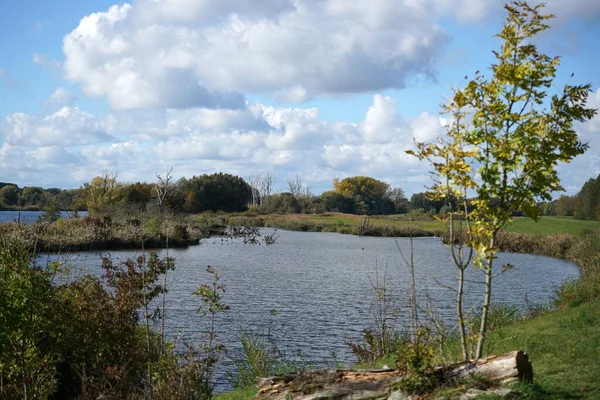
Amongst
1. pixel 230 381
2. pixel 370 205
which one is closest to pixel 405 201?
pixel 370 205

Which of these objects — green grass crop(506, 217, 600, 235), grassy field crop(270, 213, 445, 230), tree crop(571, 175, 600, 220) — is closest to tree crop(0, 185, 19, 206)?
grassy field crop(270, 213, 445, 230)

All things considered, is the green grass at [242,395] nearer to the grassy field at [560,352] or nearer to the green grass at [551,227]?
the grassy field at [560,352]

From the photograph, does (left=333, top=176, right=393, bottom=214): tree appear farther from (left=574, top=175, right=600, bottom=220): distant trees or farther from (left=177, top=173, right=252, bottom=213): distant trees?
(left=574, top=175, right=600, bottom=220): distant trees

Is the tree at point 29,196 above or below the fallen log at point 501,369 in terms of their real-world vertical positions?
above

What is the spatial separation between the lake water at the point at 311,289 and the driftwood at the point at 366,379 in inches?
78.0

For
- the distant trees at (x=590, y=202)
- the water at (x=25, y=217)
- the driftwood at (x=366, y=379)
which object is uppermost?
the distant trees at (x=590, y=202)

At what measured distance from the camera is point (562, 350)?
33.6 ft

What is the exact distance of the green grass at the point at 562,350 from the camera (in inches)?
292

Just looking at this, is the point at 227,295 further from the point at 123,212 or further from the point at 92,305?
the point at 123,212

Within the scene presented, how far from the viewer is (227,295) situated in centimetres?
2339

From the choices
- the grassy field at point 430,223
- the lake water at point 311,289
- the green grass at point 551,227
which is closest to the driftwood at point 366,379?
the lake water at point 311,289

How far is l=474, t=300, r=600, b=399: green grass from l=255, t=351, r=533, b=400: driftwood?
1.08 feet

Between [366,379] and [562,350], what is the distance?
4.25m

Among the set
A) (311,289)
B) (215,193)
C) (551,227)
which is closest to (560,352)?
(311,289)
